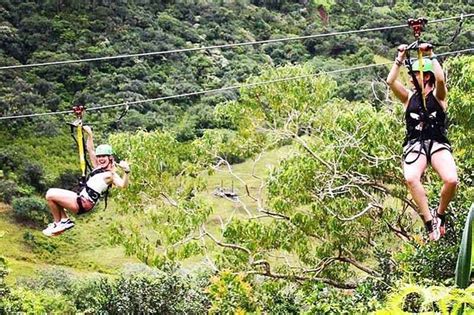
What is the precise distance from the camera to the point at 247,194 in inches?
370

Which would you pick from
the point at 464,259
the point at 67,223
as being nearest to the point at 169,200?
the point at 67,223

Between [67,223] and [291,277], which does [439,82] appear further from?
[291,277]

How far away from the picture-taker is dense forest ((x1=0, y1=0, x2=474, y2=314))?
657 centimetres

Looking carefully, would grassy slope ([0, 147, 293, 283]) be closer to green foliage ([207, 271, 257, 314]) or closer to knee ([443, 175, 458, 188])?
green foliage ([207, 271, 257, 314])

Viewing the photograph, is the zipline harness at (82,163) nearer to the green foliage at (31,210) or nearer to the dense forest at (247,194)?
the dense forest at (247,194)

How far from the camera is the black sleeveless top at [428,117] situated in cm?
360

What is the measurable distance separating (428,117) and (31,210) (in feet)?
85.4

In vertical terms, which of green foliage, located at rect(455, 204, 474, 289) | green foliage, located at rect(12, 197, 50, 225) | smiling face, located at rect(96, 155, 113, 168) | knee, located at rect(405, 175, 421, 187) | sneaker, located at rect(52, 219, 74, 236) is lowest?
green foliage, located at rect(12, 197, 50, 225)

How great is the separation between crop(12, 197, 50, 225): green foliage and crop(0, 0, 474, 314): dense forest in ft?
0.23

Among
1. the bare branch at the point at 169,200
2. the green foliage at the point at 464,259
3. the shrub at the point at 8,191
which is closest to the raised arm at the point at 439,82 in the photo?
the green foliage at the point at 464,259

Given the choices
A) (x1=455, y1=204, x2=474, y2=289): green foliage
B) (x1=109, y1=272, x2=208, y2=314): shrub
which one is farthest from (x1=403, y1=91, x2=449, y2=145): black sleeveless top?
(x1=109, y1=272, x2=208, y2=314): shrub

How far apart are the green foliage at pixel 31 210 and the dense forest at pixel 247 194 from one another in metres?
0.07

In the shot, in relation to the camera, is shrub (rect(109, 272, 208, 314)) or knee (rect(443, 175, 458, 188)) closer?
knee (rect(443, 175, 458, 188))

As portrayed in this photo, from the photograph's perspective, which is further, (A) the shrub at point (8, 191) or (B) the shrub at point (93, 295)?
(A) the shrub at point (8, 191)
